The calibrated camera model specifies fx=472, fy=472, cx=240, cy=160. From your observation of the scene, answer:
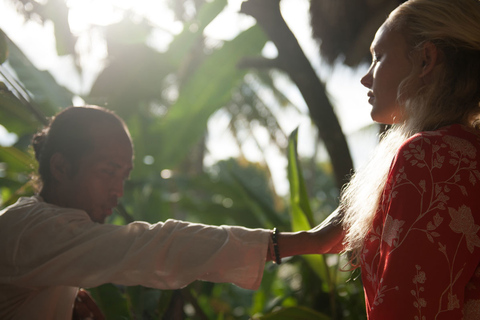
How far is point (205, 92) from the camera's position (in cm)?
314

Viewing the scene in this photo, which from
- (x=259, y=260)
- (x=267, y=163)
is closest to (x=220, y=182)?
(x=259, y=260)

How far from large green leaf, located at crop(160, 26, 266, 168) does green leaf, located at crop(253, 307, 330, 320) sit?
4.93 ft

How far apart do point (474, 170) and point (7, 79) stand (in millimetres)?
1426

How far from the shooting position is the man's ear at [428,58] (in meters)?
1.05

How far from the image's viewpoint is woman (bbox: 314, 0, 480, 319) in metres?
0.84

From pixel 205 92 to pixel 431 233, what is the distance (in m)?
2.44

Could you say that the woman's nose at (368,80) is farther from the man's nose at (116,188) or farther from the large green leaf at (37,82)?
Result: the large green leaf at (37,82)

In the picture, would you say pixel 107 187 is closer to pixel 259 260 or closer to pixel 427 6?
pixel 259 260

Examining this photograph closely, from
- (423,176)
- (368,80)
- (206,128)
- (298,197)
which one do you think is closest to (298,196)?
(298,197)

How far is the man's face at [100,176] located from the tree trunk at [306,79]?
3.14 feet

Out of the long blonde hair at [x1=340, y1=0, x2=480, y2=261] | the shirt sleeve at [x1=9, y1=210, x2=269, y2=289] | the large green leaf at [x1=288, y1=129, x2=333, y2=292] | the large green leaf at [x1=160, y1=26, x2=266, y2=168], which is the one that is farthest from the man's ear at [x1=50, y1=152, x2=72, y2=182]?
the large green leaf at [x1=160, y1=26, x2=266, y2=168]

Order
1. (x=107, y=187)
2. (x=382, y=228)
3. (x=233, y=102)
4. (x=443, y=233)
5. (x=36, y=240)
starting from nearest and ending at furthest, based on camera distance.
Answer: (x=443, y=233) → (x=382, y=228) → (x=36, y=240) → (x=107, y=187) → (x=233, y=102)

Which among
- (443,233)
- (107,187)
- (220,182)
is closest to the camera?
(443,233)

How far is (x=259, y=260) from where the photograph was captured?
4.04ft
